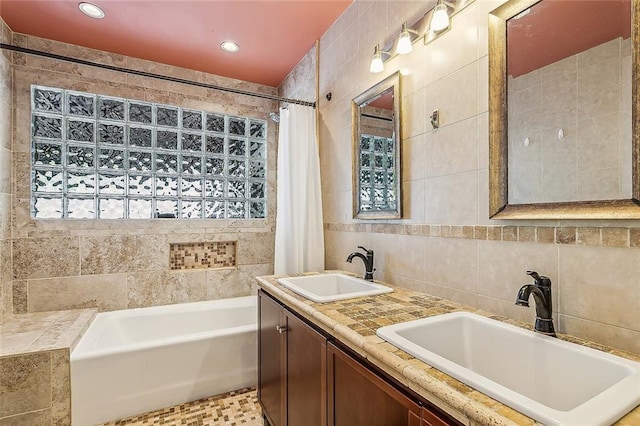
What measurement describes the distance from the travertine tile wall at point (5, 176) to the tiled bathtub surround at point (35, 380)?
1.73ft

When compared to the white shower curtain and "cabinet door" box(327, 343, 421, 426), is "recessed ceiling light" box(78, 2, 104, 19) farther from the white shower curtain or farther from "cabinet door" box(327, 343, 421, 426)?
"cabinet door" box(327, 343, 421, 426)

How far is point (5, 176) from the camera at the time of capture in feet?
7.09

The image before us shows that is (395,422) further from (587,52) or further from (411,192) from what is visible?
(587,52)

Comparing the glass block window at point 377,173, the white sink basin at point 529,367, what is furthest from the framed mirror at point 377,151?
the white sink basin at point 529,367

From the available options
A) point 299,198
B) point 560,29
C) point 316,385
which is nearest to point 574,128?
point 560,29

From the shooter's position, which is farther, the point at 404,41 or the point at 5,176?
the point at 5,176

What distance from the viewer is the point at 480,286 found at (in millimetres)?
1191

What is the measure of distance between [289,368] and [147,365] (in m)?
1.14

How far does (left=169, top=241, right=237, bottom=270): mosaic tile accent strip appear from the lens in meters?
2.78

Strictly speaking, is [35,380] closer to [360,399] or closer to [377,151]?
[360,399]

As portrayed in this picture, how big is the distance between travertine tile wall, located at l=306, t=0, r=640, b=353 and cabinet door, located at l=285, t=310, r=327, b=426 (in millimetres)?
623

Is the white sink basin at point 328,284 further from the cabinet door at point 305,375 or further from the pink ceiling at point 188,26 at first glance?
the pink ceiling at point 188,26

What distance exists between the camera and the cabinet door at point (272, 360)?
1475mm

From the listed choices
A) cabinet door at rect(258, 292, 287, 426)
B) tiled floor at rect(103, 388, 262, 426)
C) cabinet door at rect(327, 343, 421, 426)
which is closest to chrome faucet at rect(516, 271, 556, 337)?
cabinet door at rect(327, 343, 421, 426)
